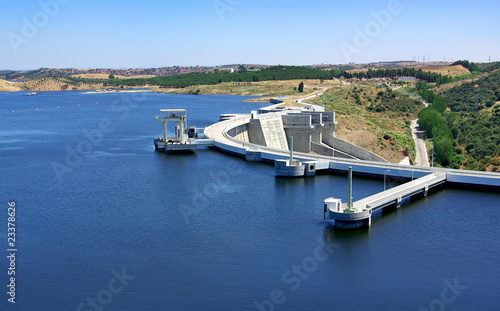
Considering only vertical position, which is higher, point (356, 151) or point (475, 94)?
point (475, 94)

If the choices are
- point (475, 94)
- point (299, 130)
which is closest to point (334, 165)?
point (299, 130)

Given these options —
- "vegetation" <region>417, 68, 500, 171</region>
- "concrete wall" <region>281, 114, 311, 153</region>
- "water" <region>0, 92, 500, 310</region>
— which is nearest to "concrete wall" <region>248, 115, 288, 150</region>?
"concrete wall" <region>281, 114, 311, 153</region>

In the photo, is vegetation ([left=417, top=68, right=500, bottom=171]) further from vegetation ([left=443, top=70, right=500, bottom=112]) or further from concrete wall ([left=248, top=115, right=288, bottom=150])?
concrete wall ([left=248, top=115, right=288, bottom=150])

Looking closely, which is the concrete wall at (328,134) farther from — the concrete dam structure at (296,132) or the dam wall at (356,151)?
the dam wall at (356,151)

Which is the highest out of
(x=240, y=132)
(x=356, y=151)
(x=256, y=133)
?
(x=240, y=132)

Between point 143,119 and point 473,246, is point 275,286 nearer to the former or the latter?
point 473,246

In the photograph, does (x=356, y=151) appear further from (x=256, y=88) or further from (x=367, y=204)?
(x=256, y=88)

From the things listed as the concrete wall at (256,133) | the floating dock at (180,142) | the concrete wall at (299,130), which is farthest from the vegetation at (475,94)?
the floating dock at (180,142)
